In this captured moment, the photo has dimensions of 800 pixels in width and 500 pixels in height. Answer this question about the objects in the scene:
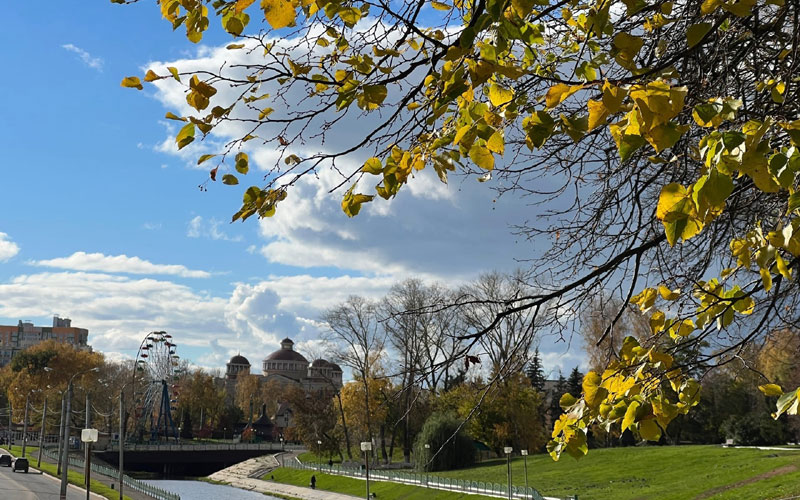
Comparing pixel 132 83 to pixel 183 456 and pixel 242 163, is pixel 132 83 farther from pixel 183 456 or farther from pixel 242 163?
pixel 183 456

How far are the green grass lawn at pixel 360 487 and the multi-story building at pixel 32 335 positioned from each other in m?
100

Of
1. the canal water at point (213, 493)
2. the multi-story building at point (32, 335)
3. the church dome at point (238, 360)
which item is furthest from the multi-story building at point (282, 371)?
the canal water at point (213, 493)

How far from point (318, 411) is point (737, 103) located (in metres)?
61.4

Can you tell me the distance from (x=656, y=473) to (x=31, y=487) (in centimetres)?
2909

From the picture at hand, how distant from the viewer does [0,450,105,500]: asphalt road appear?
30034 millimetres

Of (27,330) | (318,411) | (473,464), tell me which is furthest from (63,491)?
(27,330)

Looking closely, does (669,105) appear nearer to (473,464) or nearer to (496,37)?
(496,37)

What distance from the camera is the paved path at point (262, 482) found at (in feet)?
140

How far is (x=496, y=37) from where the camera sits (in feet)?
8.21

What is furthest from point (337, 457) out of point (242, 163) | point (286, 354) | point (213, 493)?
point (286, 354)

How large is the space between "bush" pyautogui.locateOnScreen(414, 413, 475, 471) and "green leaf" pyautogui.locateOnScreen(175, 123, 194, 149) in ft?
133

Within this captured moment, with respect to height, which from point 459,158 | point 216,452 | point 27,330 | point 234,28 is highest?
point 27,330

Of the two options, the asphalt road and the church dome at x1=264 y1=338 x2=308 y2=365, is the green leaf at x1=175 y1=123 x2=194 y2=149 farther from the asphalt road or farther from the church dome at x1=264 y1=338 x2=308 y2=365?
the church dome at x1=264 y1=338 x2=308 y2=365

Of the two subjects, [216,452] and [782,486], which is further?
[216,452]
